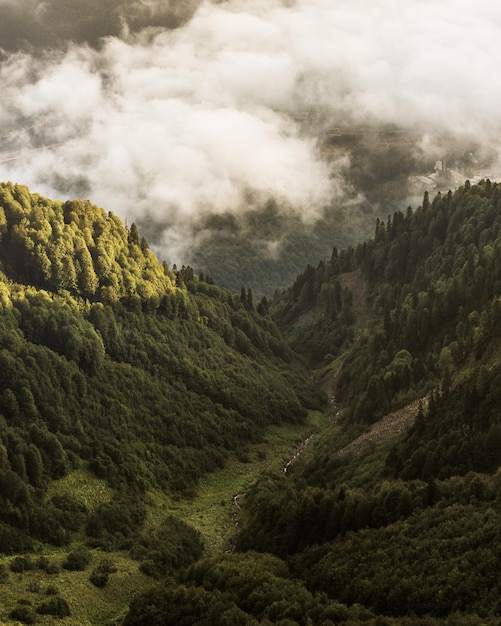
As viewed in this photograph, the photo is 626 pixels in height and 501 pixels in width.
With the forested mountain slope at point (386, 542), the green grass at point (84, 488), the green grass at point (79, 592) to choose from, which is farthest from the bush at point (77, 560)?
the forested mountain slope at point (386, 542)

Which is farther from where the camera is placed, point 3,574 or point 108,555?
point 108,555

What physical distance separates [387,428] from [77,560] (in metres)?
83.8

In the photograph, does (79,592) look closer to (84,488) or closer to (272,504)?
(84,488)

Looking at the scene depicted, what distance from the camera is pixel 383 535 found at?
121 meters

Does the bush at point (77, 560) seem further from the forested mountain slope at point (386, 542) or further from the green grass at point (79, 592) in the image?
the forested mountain slope at point (386, 542)

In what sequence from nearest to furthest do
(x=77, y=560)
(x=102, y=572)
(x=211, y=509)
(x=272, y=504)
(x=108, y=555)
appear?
(x=102, y=572) < (x=77, y=560) < (x=108, y=555) < (x=272, y=504) < (x=211, y=509)

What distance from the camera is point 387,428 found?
614 ft

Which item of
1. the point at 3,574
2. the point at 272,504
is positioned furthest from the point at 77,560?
the point at 272,504

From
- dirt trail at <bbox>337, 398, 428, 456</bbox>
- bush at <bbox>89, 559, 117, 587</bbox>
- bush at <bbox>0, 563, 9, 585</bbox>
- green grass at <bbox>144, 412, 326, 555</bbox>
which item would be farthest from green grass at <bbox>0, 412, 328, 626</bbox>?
dirt trail at <bbox>337, 398, 428, 456</bbox>

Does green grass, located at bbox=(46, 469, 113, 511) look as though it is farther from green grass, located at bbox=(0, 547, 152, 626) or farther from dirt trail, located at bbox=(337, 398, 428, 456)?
dirt trail, located at bbox=(337, 398, 428, 456)

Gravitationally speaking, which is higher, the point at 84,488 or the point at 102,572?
the point at 84,488

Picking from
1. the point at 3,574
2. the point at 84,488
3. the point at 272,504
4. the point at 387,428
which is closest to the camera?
the point at 3,574

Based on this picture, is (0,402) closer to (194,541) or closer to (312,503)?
(194,541)

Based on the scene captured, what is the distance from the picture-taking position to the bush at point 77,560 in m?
137
